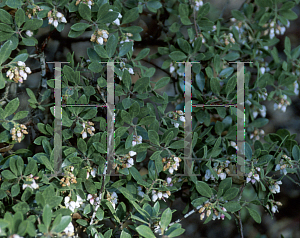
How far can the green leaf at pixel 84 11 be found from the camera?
3.12 ft

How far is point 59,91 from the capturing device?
1.02 meters

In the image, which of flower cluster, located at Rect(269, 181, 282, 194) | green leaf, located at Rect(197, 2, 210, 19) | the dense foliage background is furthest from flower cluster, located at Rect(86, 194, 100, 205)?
green leaf, located at Rect(197, 2, 210, 19)

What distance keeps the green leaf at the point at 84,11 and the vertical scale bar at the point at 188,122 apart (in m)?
0.45

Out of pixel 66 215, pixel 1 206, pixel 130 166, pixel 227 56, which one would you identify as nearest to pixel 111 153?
pixel 130 166

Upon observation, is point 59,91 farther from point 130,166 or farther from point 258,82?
point 258,82

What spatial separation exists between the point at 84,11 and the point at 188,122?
22.6 inches

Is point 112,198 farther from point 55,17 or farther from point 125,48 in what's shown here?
point 55,17

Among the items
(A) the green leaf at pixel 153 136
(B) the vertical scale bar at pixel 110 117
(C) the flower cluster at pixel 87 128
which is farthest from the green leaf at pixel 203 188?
(C) the flower cluster at pixel 87 128

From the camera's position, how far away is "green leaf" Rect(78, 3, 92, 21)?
37.4 inches

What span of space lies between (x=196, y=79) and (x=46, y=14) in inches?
25.5

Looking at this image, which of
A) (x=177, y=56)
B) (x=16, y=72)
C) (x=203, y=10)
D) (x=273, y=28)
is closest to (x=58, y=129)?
(x=16, y=72)

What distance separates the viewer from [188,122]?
1.14 meters

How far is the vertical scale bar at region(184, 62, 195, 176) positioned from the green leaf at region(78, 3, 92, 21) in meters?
0.45

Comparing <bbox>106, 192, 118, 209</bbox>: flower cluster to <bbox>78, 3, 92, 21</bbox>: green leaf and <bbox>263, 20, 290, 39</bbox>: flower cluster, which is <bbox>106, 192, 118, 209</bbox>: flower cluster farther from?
<bbox>263, 20, 290, 39</bbox>: flower cluster
